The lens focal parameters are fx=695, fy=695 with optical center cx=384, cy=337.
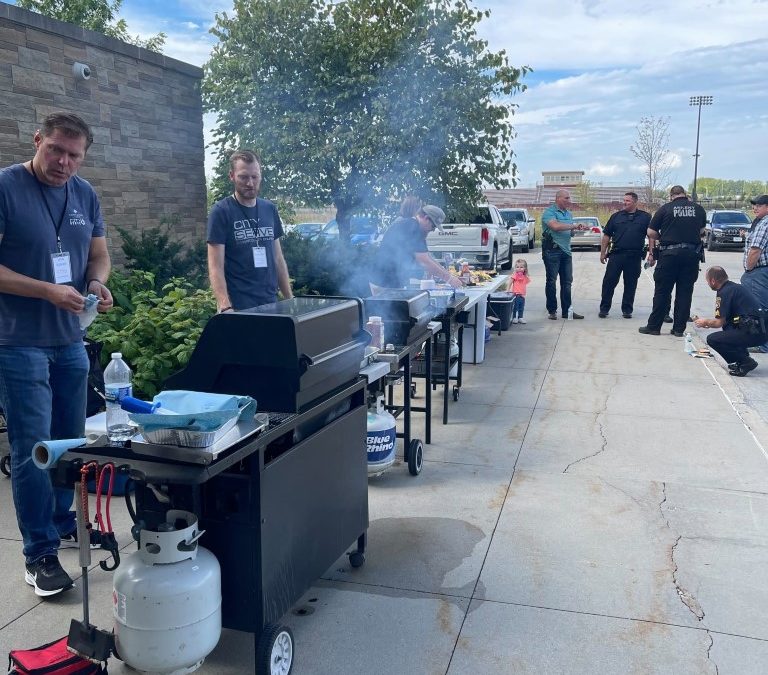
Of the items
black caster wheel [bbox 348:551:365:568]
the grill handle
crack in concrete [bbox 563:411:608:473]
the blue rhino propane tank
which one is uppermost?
the grill handle

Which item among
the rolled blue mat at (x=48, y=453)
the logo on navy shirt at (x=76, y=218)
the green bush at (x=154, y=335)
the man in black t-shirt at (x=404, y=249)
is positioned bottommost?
the green bush at (x=154, y=335)

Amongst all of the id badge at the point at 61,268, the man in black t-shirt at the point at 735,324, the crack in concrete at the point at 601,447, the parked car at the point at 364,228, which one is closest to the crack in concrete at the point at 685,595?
the crack in concrete at the point at 601,447

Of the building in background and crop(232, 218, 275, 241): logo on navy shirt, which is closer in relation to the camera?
crop(232, 218, 275, 241): logo on navy shirt

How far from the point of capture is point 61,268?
2852 mm

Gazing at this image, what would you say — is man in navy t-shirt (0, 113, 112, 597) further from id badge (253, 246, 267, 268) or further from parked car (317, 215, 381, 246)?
parked car (317, 215, 381, 246)

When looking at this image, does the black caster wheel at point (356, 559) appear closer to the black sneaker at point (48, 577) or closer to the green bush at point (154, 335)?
the black sneaker at point (48, 577)

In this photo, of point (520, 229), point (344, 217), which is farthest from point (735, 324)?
point (520, 229)

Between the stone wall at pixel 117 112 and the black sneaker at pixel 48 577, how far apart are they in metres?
4.26

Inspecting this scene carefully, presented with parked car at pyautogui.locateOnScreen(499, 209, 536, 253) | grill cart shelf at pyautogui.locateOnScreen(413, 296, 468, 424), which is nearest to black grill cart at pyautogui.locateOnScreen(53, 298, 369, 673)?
grill cart shelf at pyautogui.locateOnScreen(413, 296, 468, 424)

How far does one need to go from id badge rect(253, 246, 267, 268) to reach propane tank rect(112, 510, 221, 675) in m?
2.14

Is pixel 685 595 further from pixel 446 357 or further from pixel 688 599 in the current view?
pixel 446 357

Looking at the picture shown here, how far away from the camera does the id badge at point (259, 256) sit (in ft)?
13.3

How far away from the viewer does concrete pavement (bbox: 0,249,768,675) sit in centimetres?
265

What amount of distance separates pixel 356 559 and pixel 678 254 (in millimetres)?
A: 7178
